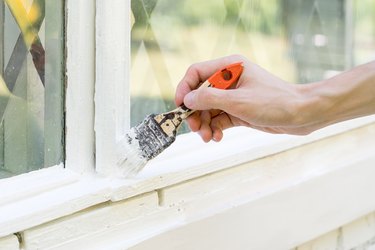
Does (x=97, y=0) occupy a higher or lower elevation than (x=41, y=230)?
higher

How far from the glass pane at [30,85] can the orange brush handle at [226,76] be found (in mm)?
289

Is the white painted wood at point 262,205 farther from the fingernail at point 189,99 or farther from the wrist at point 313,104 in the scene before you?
the wrist at point 313,104

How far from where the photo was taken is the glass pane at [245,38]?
169 cm

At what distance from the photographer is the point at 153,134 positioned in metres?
1.49

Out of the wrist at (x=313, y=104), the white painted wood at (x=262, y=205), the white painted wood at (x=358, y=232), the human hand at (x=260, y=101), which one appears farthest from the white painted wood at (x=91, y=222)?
the white painted wood at (x=358, y=232)

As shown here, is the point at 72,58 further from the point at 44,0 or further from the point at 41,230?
the point at 41,230

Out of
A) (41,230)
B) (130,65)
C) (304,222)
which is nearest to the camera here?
(41,230)

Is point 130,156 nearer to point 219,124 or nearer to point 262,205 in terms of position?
point 219,124

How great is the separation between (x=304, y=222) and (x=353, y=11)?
72 cm

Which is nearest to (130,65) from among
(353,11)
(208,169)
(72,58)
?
(72,58)

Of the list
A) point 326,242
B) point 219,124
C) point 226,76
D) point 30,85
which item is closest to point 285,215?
point 326,242

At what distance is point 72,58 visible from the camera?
148cm

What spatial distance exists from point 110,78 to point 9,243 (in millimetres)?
362

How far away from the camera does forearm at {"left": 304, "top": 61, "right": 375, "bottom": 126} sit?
144 cm
